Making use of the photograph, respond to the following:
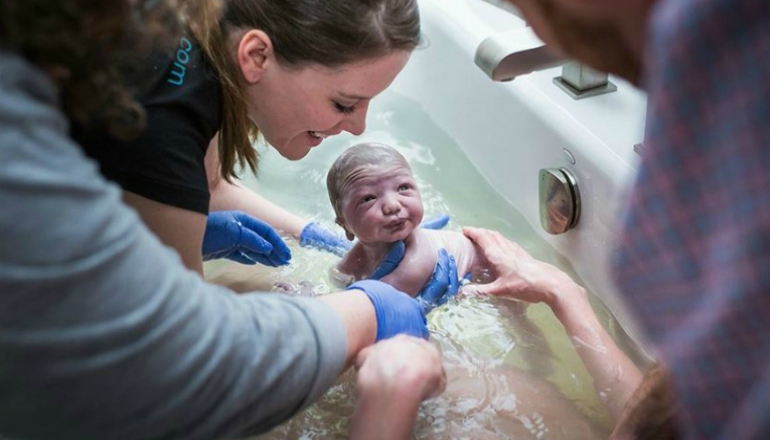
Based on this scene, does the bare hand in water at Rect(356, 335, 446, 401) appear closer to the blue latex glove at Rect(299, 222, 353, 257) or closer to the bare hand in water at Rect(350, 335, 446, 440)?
the bare hand in water at Rect(350, 335, 446, 440)

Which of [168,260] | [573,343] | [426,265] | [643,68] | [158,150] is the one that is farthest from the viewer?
[426,265]

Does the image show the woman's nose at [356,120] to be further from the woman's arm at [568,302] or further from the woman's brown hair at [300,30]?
the woman's arm at [568,302]

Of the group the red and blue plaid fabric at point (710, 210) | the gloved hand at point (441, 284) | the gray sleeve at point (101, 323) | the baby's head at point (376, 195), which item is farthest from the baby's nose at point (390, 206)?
the red and blue plaid fabric at point (710, 210)

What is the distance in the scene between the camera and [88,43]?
0.68 m

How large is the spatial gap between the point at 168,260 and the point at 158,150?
1.56ft

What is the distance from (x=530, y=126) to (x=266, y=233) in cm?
56

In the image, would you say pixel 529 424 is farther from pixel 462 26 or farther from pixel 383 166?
pixel 462 26

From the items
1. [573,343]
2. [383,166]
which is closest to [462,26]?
[383,166]

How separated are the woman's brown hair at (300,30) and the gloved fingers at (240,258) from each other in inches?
13.1

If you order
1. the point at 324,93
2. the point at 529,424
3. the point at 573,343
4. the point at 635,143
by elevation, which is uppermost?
the point at 635,143

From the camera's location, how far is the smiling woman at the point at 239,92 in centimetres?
118

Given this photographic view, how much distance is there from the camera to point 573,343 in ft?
4.70

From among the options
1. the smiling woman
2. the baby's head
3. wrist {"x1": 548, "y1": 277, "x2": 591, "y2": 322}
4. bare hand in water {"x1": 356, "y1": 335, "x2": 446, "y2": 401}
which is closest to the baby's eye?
the baby's head

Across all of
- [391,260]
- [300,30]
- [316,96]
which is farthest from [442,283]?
[300,30]
